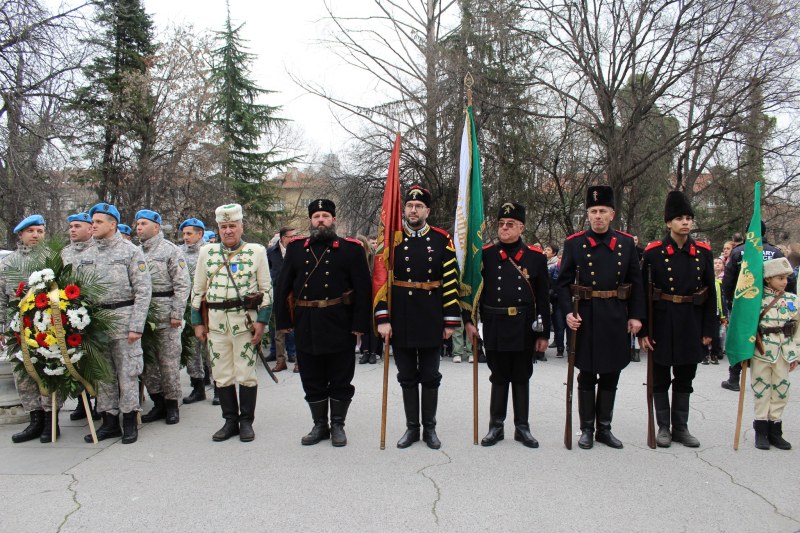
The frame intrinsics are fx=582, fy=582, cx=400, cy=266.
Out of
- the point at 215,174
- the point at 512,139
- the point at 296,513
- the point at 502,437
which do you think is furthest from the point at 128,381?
the point at 215,174

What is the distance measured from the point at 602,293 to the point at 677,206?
1039mm

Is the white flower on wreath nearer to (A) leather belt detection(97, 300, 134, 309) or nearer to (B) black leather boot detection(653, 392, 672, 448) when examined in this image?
(A) leather belt detection(97, 300, 134, 309)

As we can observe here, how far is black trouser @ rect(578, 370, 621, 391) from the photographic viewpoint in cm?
498

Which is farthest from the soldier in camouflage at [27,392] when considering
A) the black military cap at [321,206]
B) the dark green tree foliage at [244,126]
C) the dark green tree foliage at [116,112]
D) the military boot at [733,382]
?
the dark green tree foliage at [244,126]

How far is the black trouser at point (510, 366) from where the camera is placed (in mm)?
5020

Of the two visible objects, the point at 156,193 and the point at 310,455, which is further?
the point at 156,193

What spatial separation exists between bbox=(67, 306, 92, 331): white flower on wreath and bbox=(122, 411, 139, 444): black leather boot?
2.99ft

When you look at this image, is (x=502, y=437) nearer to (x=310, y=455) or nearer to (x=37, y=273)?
(x=310, y=455)

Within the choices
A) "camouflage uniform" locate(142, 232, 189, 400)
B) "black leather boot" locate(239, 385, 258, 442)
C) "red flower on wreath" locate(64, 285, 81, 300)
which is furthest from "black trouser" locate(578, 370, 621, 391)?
"red flower on wreath" locate(64, 285, 81, 300)

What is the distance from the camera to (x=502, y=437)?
5145 mm

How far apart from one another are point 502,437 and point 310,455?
5.51 feet

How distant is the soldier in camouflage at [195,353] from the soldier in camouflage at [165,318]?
48 centimetres

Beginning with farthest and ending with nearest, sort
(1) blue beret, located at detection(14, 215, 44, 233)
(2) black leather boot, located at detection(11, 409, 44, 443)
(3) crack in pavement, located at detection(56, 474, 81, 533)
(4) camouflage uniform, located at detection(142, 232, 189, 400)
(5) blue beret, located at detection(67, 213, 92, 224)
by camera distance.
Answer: (4) camouflage uniform, located at detection(142, 232, 189, 400) < (1) blue beret, located at detection(14, 215, 44, 233) < (5) blue beret, located at detection(67, 213, 92, 224) < (2) black leather boot, located at detection(11, 409, 44, 443) < (3) crack in pavement, located at detection(56, 474, 81, 533)

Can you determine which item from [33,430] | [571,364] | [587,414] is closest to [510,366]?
[571,364]
